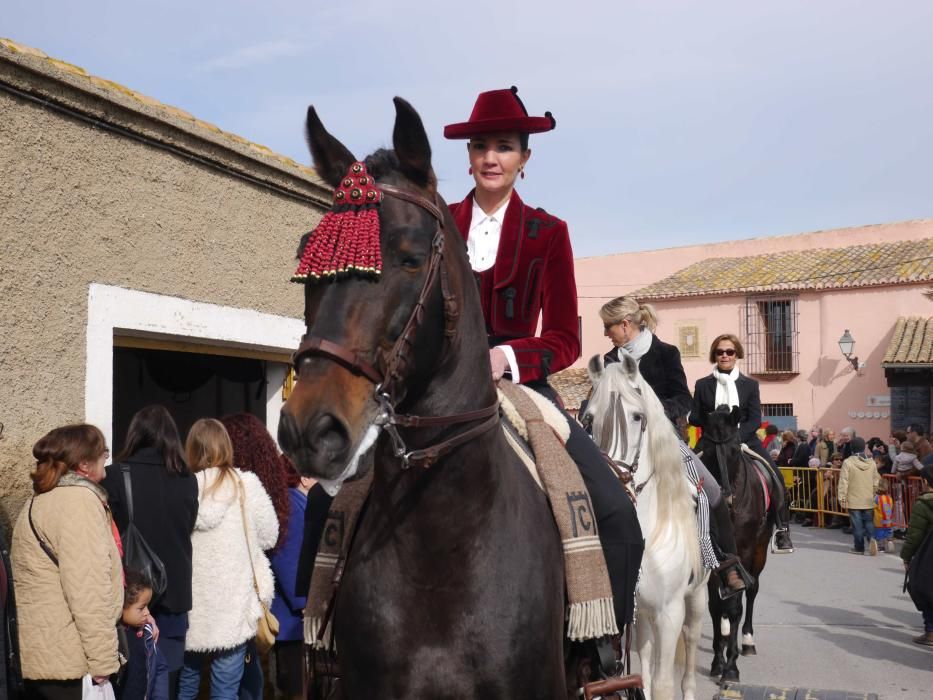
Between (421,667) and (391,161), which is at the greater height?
(391,161)

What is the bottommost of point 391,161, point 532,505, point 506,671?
point 506,671

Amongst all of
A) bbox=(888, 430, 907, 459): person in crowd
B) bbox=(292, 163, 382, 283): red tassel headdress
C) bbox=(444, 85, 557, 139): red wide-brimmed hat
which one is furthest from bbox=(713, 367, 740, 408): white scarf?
bbox=(888, 430, 907, 459): person in crowd

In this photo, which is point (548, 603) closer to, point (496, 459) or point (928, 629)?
point (496, 459)

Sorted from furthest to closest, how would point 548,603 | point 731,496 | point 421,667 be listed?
point 731,496 < point 548,603 < point 421,667

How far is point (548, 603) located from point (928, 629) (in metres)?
8.44

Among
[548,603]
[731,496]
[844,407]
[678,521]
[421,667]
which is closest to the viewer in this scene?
[421,667]

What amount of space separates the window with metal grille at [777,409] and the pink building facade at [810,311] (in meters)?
0.03

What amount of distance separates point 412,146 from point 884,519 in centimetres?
1736

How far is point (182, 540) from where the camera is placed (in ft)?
17.7

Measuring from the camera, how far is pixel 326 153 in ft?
9.41

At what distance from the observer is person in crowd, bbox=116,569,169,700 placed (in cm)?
497

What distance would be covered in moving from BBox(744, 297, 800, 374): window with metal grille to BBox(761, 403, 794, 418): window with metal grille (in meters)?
1.15

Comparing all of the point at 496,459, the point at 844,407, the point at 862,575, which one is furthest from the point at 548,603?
the point at 844,407

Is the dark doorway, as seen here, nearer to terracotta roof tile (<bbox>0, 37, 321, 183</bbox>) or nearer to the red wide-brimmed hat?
terracotta roof tile (<bbox>0, 37, 321, 183</bbox>)
